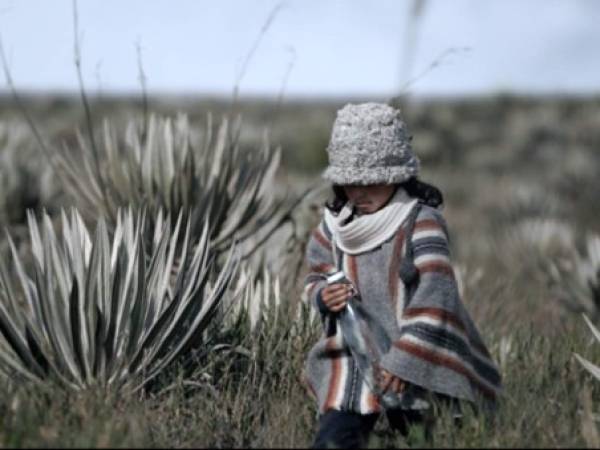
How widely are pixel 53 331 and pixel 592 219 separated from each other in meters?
12.4

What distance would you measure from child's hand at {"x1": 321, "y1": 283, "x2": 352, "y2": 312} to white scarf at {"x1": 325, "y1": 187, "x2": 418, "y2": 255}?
0.15 meters

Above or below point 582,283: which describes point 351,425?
above

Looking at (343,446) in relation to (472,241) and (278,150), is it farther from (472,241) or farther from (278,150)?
(472,241)

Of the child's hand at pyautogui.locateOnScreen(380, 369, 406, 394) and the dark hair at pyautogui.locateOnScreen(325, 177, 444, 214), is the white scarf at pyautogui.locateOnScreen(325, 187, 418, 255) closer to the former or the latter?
the dark hair at pyautogui.locateOnScreen(325, 177, 444, 214)

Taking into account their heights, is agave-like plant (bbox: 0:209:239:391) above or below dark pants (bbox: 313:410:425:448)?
above

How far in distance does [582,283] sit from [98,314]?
208 inches

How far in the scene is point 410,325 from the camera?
400cm

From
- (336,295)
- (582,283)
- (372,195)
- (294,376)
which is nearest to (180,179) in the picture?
(294,376)

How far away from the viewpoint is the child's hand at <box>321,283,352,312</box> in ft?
13.5

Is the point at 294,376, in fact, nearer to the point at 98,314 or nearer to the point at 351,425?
the point at 351,425

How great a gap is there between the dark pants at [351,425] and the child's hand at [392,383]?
11 cm

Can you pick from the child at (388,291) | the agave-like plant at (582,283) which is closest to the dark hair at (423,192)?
the child at (388,291)

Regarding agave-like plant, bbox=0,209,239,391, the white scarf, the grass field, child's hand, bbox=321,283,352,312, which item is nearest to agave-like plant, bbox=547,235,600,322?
the grass field

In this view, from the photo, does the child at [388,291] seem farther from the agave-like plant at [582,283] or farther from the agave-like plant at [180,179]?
the agave-like plant at [582,283]
